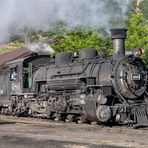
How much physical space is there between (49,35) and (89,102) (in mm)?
17158

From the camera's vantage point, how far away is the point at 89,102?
15320mm

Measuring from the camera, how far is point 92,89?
15.8m

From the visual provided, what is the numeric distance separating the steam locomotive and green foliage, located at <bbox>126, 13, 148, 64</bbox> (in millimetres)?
7044

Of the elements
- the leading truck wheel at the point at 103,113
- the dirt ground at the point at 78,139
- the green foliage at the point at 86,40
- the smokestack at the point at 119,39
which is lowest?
the dirt ground at the point at 78,139

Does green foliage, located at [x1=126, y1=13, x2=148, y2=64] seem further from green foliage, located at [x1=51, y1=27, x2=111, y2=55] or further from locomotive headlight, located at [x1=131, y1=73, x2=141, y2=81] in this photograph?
locomotive headlight, located at [x1=131, y1=73, x2=141, y2=81]

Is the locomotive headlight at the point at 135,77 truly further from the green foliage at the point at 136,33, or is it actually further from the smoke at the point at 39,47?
the smoke at the point at 39,47

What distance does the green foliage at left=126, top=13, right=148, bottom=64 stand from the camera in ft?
82.5

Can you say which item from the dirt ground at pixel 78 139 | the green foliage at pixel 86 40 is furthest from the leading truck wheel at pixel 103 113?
the green foliage at pixel 86 40

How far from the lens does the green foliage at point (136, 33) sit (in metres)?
25.1

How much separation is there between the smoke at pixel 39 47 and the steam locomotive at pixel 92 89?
5398 mm

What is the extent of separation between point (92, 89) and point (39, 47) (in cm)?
1084

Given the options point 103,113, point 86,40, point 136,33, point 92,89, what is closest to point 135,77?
point 92,89

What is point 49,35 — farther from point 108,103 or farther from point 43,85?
point 108,103

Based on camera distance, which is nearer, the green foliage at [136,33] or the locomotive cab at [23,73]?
the locomotive cab at [23,73]
